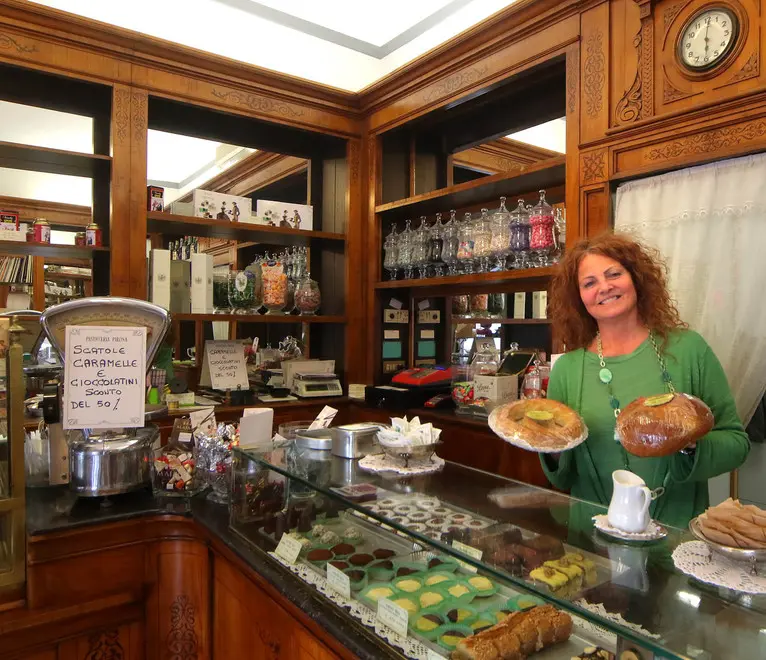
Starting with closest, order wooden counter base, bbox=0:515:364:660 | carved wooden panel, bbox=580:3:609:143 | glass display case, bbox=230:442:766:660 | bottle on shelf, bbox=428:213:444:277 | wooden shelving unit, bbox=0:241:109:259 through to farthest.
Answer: glass display case, bbox=230:442:766:660
wooden counter base, bbox=0:515:364:660
carved wooden panel, bbox=580:3:609:143
wooden shelving unit, bbox=0:241:109:259
bottle on shelf, bbox=428:213:444:277

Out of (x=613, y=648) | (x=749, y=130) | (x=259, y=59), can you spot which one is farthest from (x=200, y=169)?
(x=613, y=648)

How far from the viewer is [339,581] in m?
1.24

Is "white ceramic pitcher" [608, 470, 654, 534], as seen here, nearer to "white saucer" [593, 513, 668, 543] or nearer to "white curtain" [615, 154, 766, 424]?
"white saucer" [593, 513, 668, 543]

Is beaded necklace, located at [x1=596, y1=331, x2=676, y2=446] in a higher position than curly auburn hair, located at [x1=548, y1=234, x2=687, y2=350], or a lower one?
lower

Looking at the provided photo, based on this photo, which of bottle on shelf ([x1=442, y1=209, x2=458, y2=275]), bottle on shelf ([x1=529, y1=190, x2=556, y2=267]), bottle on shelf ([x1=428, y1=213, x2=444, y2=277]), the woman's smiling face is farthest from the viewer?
bottle on shelf ([x1=428, y1=213, x2=444, y2=277])

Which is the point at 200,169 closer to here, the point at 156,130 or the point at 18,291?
the point at 156,130

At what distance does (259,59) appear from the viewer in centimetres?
340

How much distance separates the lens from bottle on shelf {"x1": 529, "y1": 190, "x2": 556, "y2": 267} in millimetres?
2551

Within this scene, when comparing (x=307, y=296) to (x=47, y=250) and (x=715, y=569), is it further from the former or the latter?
(x=715, y=569)

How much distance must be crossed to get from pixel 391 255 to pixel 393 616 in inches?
98.0

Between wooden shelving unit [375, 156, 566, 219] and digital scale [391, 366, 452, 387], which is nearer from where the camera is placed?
wooden shelving unit [375, 156, 566, 219]

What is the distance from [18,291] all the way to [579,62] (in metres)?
2.85

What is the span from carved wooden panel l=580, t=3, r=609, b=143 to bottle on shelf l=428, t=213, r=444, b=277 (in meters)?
0.99

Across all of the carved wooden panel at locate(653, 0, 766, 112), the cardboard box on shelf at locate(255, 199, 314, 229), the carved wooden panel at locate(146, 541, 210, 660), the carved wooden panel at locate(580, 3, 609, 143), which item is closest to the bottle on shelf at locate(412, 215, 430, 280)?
the cardboard box on shelf at locate(255, 199, 314, 229)
